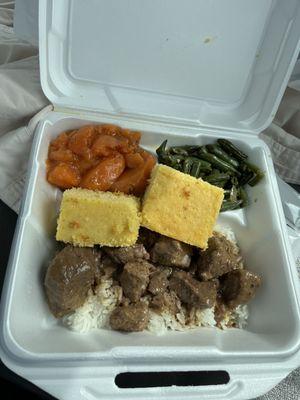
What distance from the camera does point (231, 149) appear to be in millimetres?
2145

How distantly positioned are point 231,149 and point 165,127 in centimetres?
38

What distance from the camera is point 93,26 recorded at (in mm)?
1849

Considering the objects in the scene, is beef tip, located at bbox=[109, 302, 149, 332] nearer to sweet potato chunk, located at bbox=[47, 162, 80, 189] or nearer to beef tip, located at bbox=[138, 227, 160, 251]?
beef tip, located at bbox=[138, 227, 160, 251]

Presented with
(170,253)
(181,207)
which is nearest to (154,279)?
(170,253)

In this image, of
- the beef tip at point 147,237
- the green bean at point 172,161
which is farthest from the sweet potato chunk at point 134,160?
the beef tip at point 147,237

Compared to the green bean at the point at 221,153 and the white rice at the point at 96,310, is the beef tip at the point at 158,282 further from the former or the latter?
the green bean at the point at 221,153

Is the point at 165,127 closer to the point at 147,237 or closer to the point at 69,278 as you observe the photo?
the point at 147,237

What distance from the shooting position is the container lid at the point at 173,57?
71.8 inches

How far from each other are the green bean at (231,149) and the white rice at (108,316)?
852 millimetres

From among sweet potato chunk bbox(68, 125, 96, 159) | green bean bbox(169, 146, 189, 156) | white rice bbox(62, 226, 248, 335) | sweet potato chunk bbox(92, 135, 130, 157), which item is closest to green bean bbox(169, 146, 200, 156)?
green bean bbox(169, 146, 189, 156)

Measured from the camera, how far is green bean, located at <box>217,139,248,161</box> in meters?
2.14

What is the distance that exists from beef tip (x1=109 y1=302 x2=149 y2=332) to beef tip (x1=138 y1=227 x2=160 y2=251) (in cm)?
31

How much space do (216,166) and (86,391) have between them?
1277 mm

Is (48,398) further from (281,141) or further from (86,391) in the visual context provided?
(281,141)
